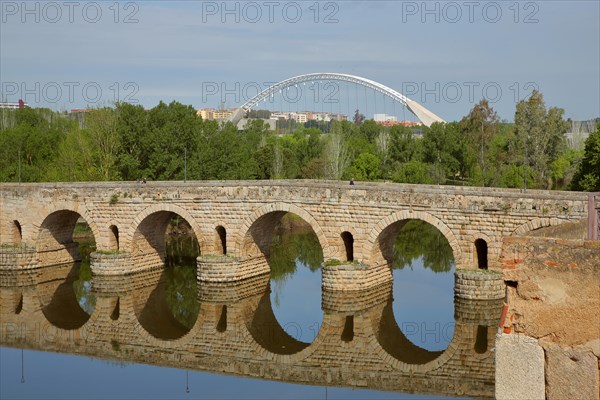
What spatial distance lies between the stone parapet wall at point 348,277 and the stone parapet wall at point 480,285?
3424 mm

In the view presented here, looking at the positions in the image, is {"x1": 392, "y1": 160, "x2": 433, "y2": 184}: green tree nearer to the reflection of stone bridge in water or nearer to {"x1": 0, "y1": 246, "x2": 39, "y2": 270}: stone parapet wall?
the reflection of stone bridge in water

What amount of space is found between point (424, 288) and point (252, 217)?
6830 millimetres

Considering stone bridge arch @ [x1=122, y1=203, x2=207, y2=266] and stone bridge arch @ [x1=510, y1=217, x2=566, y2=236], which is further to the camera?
stone bridge arch @ [x1=122, y1=203, x2=207, y2=266]

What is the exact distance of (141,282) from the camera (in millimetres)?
28656

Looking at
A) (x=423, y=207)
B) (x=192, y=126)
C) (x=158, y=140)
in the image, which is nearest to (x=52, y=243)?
(x=158, y=140)

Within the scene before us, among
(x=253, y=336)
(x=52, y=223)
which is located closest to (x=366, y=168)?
(x=52, y=223)

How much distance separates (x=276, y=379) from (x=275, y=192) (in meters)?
9.09

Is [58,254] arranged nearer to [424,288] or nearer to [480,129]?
[424,288]

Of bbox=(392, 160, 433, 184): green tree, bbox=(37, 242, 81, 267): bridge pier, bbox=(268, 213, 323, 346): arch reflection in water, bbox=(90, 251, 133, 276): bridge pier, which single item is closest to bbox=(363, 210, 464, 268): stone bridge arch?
bbox=(268, 213, 323, 346): arch reflection in water

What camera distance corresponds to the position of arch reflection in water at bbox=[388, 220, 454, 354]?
2155cm

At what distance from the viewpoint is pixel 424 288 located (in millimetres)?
26844

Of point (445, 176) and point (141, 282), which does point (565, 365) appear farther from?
point (445, 176)

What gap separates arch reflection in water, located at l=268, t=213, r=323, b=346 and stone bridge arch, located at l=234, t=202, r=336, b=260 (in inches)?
63.5

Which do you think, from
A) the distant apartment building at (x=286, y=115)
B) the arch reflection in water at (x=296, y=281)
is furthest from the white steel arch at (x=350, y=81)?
the arch reflection in water at (x=296, y=281)
